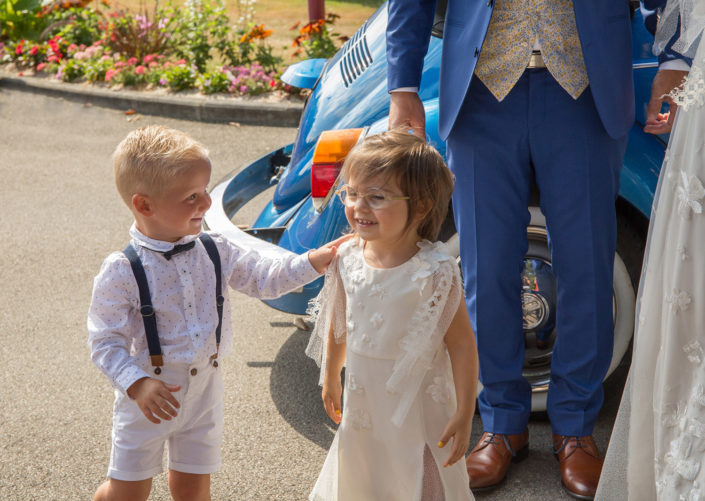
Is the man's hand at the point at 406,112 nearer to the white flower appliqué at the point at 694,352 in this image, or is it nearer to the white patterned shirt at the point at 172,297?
the white patterned shirt at the point at 172,297

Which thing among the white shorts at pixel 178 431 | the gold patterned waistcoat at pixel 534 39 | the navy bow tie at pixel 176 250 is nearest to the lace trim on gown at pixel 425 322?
→ the white shorts at pixel 178 431

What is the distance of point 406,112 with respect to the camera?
2766 mm

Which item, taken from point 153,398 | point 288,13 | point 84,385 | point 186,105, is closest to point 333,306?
point 153,398

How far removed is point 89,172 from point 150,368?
477 centimetres

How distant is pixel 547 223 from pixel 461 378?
2.77 feet

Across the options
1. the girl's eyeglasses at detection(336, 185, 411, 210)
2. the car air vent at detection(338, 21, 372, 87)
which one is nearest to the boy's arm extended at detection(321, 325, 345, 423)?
the girl's eyeglasses at detection(336, 185, 411, 210)

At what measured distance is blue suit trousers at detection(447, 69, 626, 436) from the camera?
2629 mm

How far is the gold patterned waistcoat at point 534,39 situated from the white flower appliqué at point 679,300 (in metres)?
0.74

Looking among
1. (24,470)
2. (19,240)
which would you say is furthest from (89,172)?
(24,470)

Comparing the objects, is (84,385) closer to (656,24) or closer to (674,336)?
(674,336)

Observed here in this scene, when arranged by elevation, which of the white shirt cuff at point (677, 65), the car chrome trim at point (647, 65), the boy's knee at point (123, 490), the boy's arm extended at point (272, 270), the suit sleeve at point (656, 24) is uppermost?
the suit sleeve at point (656, 24)

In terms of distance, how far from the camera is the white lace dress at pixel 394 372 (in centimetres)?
215

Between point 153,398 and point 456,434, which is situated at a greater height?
point 153,398

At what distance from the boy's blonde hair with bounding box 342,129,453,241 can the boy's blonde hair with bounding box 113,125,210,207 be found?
0.44 metres
